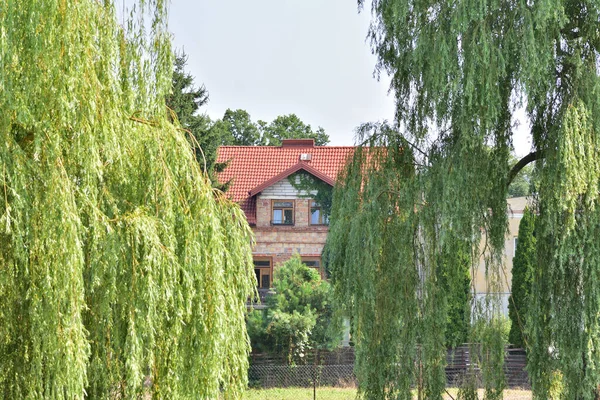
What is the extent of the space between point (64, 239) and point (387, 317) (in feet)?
22.8

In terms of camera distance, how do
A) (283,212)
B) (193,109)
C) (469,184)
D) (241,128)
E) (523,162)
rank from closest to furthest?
(469,184) < (523,162) < (193,109) < (283,212) < (241,128)

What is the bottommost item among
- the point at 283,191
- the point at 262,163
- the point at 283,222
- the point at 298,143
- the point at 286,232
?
the point at 286,232

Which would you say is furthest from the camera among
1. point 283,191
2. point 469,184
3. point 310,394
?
point 283,191

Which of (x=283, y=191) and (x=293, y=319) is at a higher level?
(x=283, y=191)

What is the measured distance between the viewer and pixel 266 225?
27.2 m

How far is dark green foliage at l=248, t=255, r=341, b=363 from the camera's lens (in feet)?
66.8

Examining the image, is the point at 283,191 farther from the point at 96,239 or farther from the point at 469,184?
the point at 96,239

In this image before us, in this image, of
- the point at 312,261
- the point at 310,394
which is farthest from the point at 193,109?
the point at 310,394

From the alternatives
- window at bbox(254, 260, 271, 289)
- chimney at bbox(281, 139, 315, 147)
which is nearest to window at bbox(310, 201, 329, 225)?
window at bbox(254, 260, 271, 289)

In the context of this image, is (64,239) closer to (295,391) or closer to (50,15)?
(50,15)

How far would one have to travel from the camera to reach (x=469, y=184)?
11.1 meters

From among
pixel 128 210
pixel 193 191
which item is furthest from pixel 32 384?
pixel 193 191

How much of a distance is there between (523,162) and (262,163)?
18.1 meters

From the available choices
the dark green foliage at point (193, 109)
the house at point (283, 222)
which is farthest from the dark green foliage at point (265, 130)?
the dark green foliage at point (193, 109)
